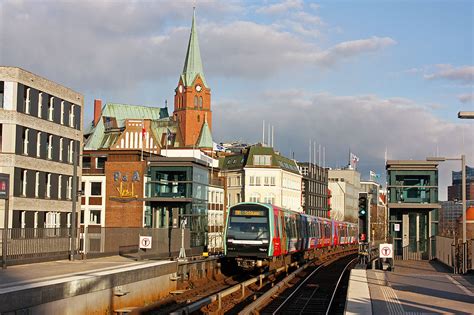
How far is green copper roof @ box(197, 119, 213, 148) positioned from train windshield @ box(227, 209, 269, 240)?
354 feet

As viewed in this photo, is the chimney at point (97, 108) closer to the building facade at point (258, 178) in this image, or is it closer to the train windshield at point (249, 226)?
the building facade at point (258, 178)

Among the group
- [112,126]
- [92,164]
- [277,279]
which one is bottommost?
[277,279]

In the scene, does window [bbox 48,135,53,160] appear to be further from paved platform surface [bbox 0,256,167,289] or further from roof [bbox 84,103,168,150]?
roof [bbox 84,103,168,150]

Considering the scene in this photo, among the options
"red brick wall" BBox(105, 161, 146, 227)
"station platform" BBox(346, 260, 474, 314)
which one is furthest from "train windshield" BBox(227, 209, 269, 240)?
"red brick wall" BBox(105, 161, 146, 227)

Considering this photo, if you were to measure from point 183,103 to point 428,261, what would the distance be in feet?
410

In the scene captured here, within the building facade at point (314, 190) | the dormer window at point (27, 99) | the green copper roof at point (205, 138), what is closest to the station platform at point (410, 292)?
the dormer window at point (27, 99)

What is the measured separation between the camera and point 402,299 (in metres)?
22.5

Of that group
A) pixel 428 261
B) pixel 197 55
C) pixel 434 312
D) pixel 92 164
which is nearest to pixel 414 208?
pixel 428 261

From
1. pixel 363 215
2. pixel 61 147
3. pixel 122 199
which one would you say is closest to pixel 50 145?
pixel 61 147

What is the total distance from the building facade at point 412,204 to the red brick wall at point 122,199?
32.9 metres

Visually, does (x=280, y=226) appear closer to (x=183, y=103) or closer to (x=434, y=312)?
(x=434, y=312)

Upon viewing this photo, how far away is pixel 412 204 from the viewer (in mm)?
42406

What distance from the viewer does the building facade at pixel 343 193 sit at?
572 ft

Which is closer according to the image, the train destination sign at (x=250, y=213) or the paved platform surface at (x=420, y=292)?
→ the paved platform surface at (x=420, y=292)
